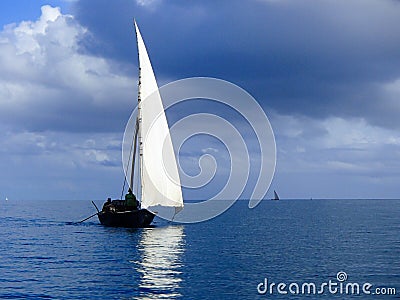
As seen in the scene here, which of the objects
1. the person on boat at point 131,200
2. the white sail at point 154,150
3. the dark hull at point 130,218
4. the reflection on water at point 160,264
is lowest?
the reflection on water at point 160,264

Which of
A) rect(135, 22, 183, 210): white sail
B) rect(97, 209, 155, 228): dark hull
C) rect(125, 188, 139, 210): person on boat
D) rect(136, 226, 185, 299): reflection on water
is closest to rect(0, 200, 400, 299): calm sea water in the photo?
rect(136, 226, 185, 299): reflection on water

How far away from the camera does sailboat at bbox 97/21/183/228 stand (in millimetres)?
85500

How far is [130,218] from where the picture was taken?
85.7m

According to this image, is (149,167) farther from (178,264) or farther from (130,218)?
(178,264)

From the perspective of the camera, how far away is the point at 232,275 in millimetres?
47000

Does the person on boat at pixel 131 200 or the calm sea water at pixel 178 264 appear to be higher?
the person on boat at pixel 131 200

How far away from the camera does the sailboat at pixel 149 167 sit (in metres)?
85.5

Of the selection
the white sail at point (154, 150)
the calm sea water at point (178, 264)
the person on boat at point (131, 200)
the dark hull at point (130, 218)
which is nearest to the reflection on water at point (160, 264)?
the calm sea water at point (178, 264)

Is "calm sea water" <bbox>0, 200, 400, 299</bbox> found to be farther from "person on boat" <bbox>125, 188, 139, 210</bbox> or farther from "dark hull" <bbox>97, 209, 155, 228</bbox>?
"person on boat" <bbox>125, 188, 139, 210</bbox>

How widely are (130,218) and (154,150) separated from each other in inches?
415

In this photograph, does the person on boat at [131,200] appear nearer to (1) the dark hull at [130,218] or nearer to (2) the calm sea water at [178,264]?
(1) the dark hull at [130,218]

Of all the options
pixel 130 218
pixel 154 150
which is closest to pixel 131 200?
pixel 130 218

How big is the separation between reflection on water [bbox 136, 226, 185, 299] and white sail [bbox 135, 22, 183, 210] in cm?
609

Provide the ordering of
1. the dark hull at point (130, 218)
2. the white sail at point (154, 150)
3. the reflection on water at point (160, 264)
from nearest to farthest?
the reflection on water at point (160, 264) < the dark hull at point (130, 218) < the white sail at point (154, 150)
